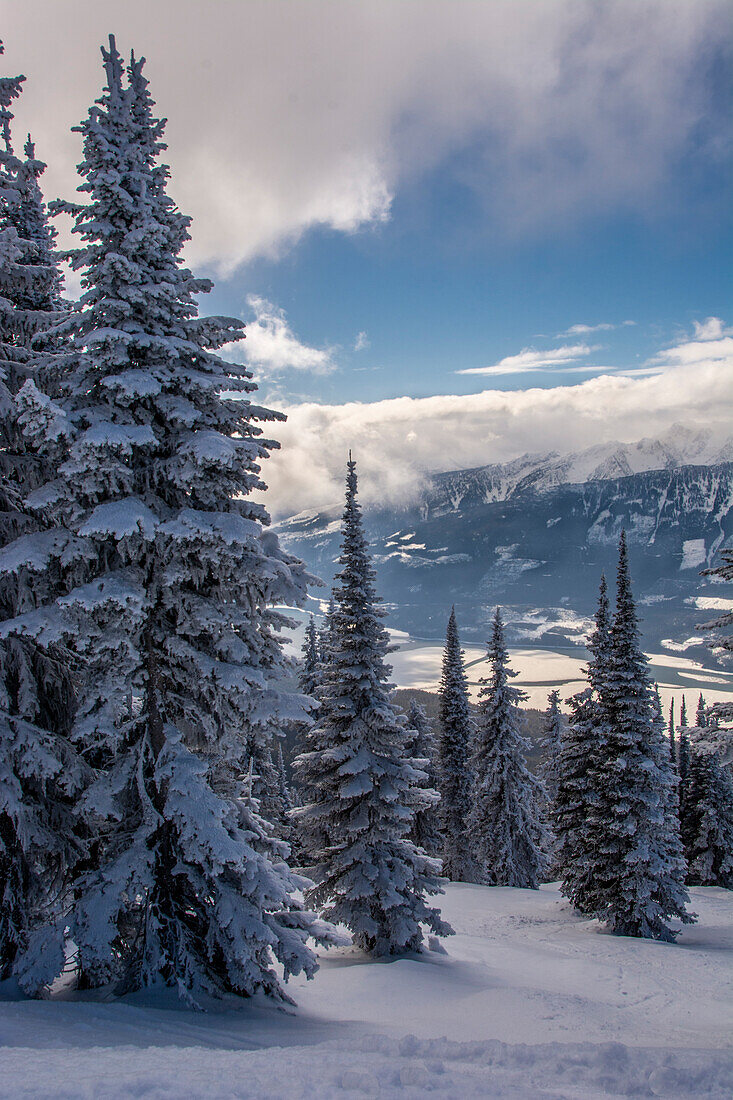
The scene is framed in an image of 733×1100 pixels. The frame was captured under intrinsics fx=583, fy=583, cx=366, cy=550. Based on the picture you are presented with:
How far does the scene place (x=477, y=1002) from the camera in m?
10.3

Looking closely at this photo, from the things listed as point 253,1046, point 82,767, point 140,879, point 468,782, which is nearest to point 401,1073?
point 253,1046

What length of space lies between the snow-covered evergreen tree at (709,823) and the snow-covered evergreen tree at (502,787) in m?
14.7

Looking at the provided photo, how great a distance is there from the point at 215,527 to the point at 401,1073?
5889mm

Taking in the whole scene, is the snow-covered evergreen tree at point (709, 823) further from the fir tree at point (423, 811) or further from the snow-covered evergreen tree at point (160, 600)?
the snow-covered evergreen tree at point (160, 600)

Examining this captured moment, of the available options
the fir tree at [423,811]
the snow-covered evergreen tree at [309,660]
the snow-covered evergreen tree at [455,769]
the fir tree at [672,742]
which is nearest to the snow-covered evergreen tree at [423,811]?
the fir tree at [423,811]

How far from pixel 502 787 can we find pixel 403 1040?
1048 inches

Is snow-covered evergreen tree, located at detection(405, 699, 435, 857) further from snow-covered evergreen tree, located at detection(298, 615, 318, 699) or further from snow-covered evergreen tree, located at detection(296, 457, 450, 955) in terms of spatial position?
snow-covered evergreen tree, located at detection(296, 457, 450, 955)

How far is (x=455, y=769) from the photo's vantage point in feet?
112

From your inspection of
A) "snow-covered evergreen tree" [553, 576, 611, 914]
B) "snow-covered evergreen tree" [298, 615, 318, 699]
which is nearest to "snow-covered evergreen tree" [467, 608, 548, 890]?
"snow-covered evergreen tree" [553, 576, 611, 914]

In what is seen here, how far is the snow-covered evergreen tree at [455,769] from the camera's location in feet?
111

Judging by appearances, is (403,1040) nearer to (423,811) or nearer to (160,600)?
(160,600)

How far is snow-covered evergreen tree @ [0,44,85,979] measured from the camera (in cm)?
769

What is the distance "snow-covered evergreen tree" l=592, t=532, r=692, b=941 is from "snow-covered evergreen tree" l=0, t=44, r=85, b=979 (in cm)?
1890

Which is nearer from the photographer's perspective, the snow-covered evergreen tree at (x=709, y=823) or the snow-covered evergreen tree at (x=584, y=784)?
the snow-covered evergreen tree at (x=584, y=784)
